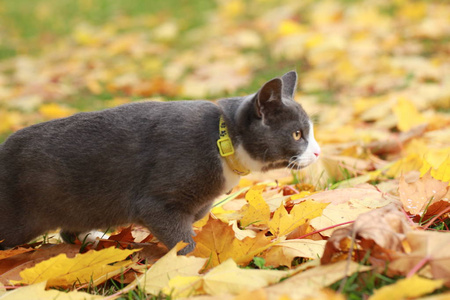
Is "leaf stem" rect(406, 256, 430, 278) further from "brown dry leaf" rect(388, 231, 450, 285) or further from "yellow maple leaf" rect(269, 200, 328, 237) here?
"yellow maple leaf" rect(269, 200, 328, 237)

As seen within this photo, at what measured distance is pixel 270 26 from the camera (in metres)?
7.43

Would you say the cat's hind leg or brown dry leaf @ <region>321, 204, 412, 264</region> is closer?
brown dry leaf @ <region>321, 204, 412, 264</region>

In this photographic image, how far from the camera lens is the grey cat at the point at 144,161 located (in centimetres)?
229

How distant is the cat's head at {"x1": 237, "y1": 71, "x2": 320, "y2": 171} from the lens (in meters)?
2.30

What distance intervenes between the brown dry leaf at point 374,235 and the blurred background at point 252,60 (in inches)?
47.6

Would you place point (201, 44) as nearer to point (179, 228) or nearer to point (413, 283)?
point (179, 228)

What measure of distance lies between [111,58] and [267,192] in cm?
513

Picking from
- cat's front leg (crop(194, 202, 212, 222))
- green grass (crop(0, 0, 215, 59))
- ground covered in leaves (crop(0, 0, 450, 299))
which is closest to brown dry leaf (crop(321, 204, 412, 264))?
ground covered in leaves (crop(0, 0, 450, 299))

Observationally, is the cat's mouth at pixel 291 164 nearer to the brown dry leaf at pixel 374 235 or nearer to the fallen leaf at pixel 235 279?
the brown dry leaf at pixel 374 235

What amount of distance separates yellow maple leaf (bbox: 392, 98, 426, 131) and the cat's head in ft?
4.91

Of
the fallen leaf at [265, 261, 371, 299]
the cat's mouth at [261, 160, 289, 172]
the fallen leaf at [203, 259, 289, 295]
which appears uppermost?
the cat's mouth at [261, 160, 289, 172]

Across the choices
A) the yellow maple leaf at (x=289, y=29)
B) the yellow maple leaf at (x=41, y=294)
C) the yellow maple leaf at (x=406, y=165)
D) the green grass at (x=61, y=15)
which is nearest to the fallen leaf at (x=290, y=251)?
the yellow maple leaf at (x=41, y=294)

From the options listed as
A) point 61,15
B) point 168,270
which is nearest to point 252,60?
point 168,270

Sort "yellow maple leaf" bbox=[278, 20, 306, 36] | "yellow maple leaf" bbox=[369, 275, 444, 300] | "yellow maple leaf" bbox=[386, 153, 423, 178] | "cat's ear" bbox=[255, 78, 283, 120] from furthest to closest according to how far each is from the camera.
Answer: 1. "yellow maple leaf" bbox=[278, 20, 306, 36]
2. "yellow maple leaf" bbox=[386, 153, 423, 178]
3. "cat's ear" bbox=[255, 78, 283, 120]
4. "yellow maple leaf" bbox=[369, 275, 444, 300]
